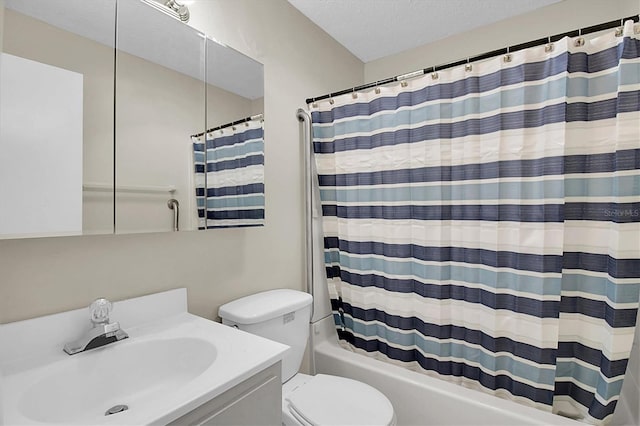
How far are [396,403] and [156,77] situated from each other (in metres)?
1.79

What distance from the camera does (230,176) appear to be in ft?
4.60

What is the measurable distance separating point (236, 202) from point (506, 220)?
3.93 ft

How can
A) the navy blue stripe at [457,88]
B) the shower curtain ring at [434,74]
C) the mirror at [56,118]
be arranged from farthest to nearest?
1. the shower curtain ring at [434,74]
2. the navy blue stripe at [457,88]
3. the mirror at [56,118]

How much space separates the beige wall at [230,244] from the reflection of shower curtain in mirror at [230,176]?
10 cm

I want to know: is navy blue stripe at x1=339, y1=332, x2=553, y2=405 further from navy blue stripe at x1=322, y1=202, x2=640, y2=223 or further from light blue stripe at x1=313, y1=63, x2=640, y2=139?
light blue stripe at x1=313, y1=63, x2=640, y2=139

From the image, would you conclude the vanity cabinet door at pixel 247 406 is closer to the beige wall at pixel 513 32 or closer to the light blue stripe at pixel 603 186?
the light blue stripe at pixel 603 186

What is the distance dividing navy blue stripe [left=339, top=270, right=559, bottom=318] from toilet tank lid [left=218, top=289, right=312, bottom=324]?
40 centimetres

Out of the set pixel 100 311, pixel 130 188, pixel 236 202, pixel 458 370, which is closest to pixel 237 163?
pixel 236 202

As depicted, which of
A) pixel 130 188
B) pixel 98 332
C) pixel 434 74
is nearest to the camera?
pixel 98 332

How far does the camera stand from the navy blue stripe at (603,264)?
1.11 m

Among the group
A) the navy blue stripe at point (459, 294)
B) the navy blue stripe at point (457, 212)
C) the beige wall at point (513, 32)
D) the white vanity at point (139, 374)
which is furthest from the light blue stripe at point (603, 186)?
the white vanity at point (139, 374)

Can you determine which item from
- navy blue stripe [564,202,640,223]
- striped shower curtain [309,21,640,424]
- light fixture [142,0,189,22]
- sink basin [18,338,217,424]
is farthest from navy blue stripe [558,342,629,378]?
light fixture [142,0,189,22]

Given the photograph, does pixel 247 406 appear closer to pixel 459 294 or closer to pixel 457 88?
pixel 459 294

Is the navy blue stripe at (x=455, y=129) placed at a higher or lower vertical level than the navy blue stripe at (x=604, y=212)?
higher
